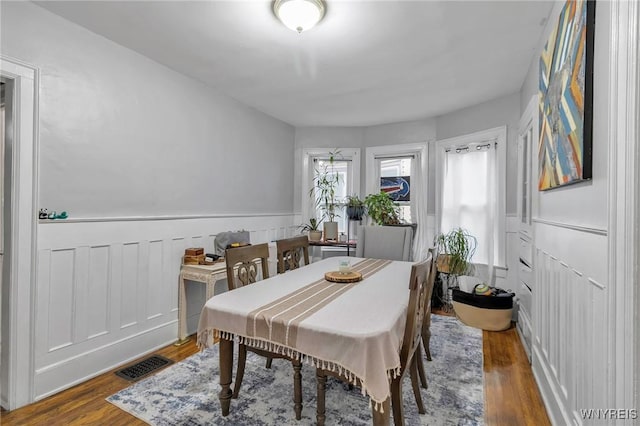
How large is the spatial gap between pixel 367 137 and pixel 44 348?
4.31 m

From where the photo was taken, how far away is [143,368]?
234 centimetres

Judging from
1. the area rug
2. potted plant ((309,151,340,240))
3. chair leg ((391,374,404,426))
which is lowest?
the area rug

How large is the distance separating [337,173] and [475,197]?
2027 mm

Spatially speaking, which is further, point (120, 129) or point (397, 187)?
point (397, 187)

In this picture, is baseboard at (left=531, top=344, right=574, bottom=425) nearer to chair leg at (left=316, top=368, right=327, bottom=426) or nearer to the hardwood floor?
the hardwood floor

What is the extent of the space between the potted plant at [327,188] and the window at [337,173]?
2 centimetres

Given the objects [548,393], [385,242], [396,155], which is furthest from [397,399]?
[396,155]

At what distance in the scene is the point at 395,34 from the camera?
221 centimetres

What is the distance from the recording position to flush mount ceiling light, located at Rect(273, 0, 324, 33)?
178cm

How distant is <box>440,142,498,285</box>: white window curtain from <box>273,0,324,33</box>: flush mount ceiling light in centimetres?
280

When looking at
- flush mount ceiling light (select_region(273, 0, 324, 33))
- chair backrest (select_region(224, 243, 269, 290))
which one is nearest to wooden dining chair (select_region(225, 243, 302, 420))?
Answer: chair backrest (select_region(224, 243, 269, 290))

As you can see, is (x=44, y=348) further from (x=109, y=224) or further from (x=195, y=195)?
(x=195, y=195)

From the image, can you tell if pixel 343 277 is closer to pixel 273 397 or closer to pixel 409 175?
pixel 273 397

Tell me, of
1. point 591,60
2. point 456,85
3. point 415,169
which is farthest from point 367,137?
point 591,60
